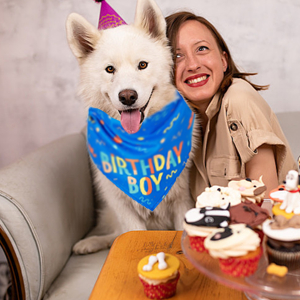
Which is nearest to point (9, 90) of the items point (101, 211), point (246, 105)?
point (101, 211)

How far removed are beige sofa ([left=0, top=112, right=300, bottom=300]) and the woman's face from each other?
76cm

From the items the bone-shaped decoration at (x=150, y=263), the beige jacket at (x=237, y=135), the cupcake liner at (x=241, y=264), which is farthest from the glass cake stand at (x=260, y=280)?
the beige jacket at (x=237, y=135)

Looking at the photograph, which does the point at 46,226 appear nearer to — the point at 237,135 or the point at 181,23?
the point at 237,135

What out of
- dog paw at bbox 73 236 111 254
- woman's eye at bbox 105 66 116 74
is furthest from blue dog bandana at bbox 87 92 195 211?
dog paw at bbox 73 236 111 254

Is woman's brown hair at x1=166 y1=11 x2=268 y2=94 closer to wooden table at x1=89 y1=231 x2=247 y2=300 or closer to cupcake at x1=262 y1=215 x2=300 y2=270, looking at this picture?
wooden table at x1=89 y1=231 x2=247 y2=300

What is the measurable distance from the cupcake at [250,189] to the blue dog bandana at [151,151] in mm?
504

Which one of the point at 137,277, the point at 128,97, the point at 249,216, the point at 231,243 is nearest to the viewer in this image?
the point at 231,243

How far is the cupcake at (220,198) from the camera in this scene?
82cm

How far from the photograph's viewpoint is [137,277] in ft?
2.92

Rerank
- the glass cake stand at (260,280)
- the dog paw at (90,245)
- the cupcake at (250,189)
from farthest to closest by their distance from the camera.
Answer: the dog paw at (90,245), the cupcake at (250,189), the glass cake stand at (260,280)

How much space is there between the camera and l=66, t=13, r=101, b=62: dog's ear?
1.37m

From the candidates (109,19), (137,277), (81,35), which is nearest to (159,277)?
(137,277)

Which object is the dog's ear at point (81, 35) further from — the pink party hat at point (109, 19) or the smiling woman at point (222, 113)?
the smiling woman at point (222, 113)

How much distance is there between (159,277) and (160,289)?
1.5 inches
